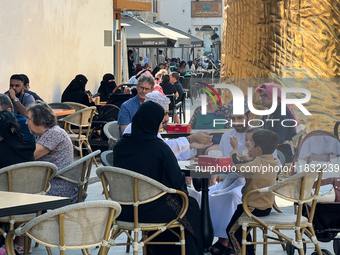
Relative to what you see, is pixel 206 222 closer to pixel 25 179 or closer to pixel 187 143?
pixel 187 143

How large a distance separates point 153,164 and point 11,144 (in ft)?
3.18

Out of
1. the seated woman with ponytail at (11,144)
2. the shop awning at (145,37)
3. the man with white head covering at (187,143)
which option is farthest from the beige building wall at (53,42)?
the seated woman with ponytail at (11,144)

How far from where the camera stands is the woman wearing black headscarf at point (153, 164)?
337 cm

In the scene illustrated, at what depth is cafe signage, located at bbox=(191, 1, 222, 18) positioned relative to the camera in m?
46.4

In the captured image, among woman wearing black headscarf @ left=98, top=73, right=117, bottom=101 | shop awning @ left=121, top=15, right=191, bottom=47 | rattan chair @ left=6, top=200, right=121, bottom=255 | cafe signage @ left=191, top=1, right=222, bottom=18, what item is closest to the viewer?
rattan chair @ left=6, top=200, right=121, bottom=255

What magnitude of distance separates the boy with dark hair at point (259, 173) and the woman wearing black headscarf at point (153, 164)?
29 cm

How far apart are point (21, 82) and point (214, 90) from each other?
3225mm

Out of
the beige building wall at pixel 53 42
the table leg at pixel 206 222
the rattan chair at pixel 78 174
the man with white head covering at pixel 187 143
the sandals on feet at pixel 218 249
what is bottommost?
the sandals on feet at pixel 218 249

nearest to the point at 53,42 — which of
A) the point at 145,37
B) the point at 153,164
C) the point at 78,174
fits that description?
the point at 145,37

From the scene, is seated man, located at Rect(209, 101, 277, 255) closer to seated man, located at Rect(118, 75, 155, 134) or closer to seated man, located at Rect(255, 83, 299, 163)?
seated man, located at Rect(255, 83, 299, 163)

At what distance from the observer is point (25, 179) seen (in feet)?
11.4

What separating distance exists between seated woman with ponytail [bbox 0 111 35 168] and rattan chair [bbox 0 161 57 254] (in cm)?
17

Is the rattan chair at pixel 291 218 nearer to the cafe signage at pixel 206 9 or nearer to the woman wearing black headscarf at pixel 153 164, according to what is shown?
the woman wearing black headscarf at pixel 153 164

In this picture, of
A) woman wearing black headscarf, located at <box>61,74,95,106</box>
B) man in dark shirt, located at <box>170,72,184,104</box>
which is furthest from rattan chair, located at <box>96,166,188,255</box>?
man in dark shirt, located at <box>170,72,184,104</box>
